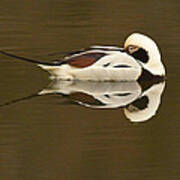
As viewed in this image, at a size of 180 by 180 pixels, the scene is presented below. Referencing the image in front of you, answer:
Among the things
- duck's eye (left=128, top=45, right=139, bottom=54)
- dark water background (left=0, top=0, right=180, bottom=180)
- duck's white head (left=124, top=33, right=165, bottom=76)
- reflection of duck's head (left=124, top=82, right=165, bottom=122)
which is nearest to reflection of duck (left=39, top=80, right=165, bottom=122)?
reflection of duck's head (left=124, top=82, right=165, bottom=122)

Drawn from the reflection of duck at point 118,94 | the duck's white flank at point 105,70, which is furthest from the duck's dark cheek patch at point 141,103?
the duck's white flank at point 105,70

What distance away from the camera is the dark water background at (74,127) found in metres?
8.62

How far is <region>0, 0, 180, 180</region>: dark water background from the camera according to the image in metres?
8.62

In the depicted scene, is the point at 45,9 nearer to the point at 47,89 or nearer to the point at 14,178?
the point at 47,89

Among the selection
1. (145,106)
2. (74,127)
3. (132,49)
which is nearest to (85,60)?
(132,49)

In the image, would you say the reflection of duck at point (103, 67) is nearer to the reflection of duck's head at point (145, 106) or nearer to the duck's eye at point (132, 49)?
the duck's eye at point (132, 49)

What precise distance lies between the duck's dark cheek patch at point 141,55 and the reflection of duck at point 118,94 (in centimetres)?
35

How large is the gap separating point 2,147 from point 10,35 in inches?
199

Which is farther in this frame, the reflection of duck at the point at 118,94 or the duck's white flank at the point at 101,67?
the duck's white flank at the point at 101,67

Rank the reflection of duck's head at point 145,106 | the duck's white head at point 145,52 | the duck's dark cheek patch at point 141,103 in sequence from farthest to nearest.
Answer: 1. the duck's white head at point 145,52
2. the duck's dark cheek patch at point 141,103
3. the reflection of duck's head at point 145,106

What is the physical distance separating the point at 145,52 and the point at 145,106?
1.50 meters

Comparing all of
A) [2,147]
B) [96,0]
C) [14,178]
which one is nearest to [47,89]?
→ [2,147]

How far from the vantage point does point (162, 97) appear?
36.3ft

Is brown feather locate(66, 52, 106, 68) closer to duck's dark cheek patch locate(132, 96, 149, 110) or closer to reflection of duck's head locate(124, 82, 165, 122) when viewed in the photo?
reflection of duck's head locate(124, 82, 165, 122)
